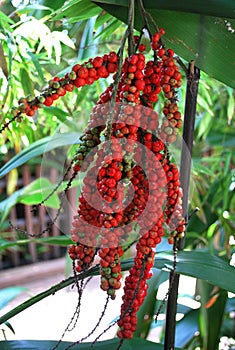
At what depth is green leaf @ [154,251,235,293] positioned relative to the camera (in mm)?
440

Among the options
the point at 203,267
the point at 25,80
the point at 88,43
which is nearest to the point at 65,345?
the point at 203,267

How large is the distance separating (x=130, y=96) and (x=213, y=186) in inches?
29.9

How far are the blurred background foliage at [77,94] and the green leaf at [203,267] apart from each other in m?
0.16

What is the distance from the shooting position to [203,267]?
18.0 inches

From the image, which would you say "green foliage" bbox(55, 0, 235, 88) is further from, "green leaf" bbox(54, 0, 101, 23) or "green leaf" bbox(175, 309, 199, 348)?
"green leaf" bbox(175, 309, 199, 348)

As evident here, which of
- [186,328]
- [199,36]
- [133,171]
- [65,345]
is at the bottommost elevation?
[186,328]

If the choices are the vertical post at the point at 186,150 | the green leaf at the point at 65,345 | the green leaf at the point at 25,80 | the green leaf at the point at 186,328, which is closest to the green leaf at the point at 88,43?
the green leaf at the point at 25,80

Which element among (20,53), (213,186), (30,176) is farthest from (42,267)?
(20,53)

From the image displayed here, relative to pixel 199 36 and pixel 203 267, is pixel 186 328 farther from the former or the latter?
pixel 199 36

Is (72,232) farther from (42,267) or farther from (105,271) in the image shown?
(42,267)

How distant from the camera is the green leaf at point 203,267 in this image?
440 millimetres

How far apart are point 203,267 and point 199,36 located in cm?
20

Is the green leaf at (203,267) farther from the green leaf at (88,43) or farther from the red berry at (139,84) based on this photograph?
the green leaf at (88,43)

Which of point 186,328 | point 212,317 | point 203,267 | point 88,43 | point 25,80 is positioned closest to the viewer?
point 203,267
